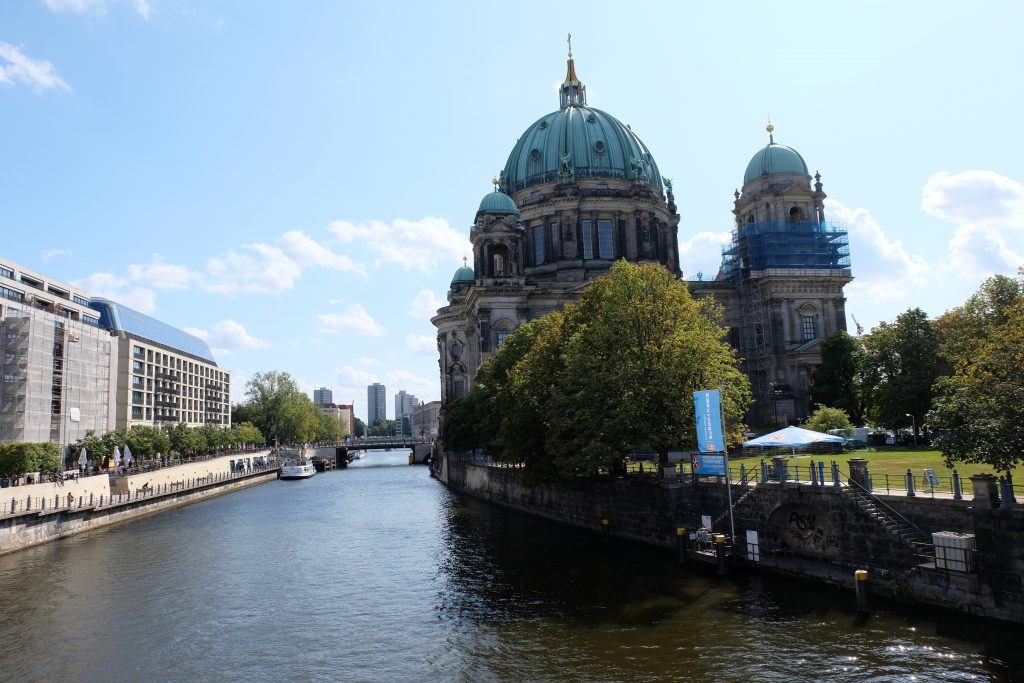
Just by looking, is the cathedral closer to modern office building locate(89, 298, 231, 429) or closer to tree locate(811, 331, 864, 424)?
tree locate(811, 331, 864, 424)

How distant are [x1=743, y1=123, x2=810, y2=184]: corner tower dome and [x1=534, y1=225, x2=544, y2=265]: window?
31158mm

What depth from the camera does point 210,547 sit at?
5044cm

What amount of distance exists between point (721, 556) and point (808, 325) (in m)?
77.3

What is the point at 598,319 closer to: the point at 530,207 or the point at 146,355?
the point at 530,207

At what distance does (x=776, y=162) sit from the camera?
356 feet

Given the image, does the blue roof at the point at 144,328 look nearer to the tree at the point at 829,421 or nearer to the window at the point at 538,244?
the window at the point at 538,244

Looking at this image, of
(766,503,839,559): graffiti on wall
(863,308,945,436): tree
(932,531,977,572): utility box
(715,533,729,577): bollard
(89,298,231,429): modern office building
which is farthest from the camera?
(89,298,231,429): modern office building

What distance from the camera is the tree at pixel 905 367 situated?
208ft

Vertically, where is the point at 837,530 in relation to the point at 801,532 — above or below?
above

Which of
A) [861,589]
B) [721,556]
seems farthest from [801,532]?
[861,589]

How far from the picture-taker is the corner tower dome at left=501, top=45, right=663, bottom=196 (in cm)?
12175

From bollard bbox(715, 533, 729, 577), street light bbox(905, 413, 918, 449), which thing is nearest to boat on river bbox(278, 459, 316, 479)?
street light bbox(905, 413, 918, 449)

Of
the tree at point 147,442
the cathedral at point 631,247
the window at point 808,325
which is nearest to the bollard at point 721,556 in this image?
the cathedral at point 631,247

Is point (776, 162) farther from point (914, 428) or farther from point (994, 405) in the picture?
point (994, 405)
